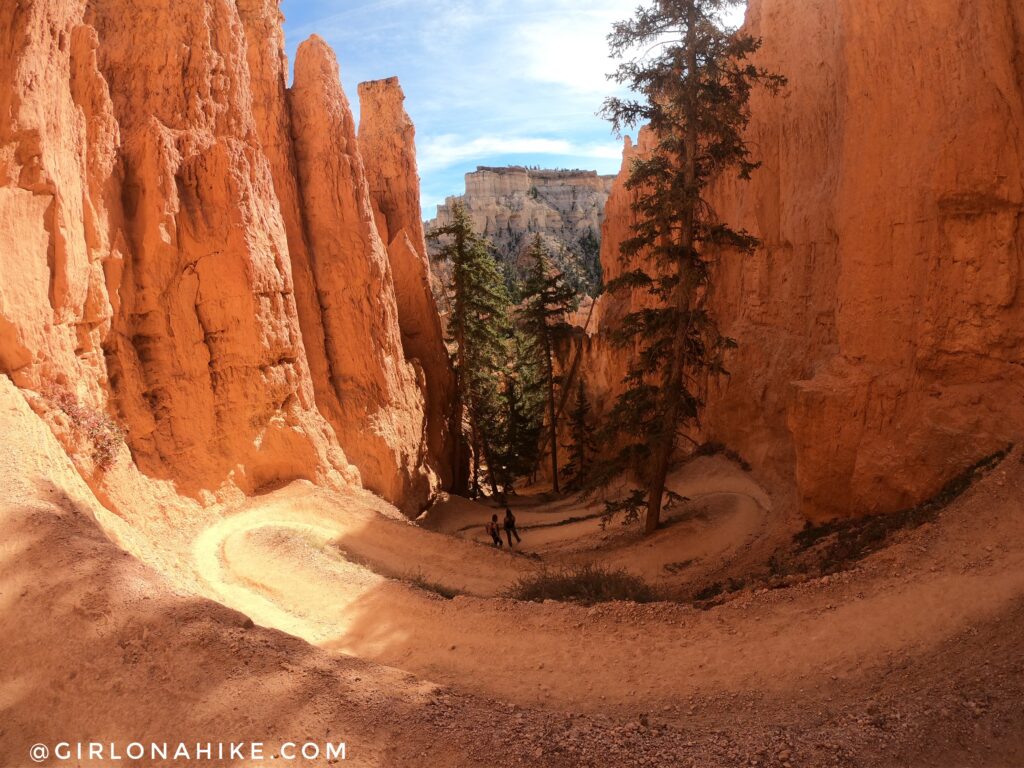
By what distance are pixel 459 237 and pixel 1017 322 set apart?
62.5 feet

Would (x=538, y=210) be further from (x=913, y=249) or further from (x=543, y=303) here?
(x=913, y=249)

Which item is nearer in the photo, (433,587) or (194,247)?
(433,587)

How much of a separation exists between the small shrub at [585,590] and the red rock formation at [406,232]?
14281 millimetres

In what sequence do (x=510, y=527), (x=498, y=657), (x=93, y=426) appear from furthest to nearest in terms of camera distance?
(x=510, y=527)
(x=93, y=426)
(x=498, y=657)

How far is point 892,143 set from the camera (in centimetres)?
1186

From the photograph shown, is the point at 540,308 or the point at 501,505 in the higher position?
the point at 540,308

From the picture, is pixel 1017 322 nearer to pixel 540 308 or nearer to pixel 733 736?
pixel 733 736

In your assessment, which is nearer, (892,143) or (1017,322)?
(1017,322)

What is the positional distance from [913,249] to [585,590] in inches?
360

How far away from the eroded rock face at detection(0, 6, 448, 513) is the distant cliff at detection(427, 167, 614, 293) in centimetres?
8245

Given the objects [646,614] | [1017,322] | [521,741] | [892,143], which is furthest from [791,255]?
[521,741]

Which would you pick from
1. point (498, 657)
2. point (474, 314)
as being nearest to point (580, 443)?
point (474, 314)

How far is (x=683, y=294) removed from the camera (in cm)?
1334

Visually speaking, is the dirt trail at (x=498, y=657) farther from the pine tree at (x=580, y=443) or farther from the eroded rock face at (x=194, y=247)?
the pine tree at (x=580, y=443)
